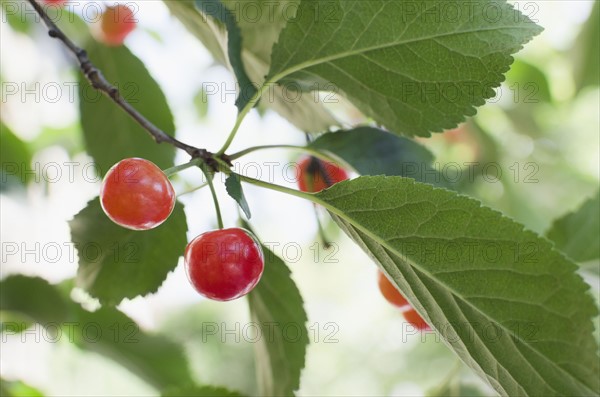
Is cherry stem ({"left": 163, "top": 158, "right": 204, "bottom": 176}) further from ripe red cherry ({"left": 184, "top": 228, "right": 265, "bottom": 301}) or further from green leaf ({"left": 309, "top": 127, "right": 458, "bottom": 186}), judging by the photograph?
green leaf ({"left": 309, "top": 127, "right": 458, "bottom": 186})

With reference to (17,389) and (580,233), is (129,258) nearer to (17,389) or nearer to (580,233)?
(17,389)

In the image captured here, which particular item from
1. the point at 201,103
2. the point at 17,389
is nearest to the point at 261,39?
the point at 17,389

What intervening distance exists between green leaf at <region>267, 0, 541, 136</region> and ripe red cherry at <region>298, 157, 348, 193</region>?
26 cm

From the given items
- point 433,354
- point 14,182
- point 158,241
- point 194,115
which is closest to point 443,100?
point 158,241

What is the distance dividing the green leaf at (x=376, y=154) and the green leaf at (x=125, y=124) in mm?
358

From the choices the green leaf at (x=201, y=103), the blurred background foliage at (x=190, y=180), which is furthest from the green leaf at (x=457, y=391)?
the green leaf at (x=201, y=103)

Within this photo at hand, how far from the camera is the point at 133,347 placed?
146 centimetres

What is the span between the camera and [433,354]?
4949 millimetres

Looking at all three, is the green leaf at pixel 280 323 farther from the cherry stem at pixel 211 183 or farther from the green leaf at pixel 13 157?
the green leaf at pixel 13 157

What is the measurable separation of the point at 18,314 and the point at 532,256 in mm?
1156

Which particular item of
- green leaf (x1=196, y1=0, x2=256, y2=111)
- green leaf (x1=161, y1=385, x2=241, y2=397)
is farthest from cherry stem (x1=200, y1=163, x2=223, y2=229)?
green leaf (x1=161, y1=385, x2=241, y2=397)

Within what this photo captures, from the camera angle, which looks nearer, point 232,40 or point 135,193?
point 135,193

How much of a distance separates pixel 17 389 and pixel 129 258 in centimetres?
53

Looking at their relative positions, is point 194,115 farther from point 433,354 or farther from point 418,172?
point 433,354
